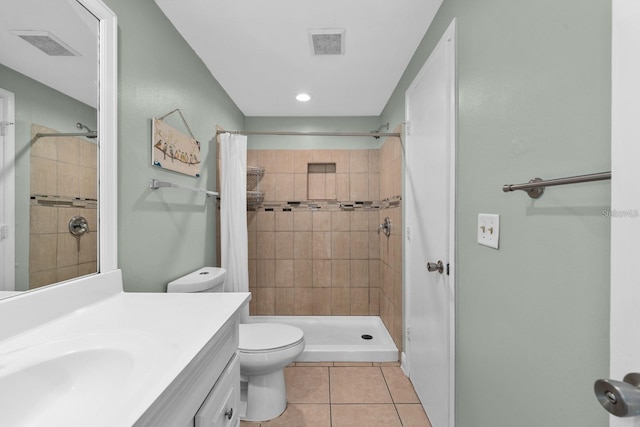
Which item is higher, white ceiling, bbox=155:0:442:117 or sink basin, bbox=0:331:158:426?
white ceiling, bbox=155:0:442:117

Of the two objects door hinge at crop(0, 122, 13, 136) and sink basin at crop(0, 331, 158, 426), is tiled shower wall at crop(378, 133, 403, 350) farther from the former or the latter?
door hinge at crop(0, 122, 13, 136)

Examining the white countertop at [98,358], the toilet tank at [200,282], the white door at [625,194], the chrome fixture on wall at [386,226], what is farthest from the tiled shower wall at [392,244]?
the white door at [625,194]

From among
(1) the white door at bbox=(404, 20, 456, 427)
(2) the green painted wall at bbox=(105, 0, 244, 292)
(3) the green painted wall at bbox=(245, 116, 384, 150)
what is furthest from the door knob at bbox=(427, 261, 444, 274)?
(3) the green painted wall at bbox=(245, 116, 384, 150)

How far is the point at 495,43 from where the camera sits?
101 centimetres

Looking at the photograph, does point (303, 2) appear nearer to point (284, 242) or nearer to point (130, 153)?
point (130, 153)

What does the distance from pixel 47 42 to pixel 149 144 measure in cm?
54

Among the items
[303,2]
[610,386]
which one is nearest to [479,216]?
[610,386]

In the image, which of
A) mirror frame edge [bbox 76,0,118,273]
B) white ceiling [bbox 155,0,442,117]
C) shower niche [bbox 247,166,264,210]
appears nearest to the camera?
mirror frame edge [bbox 76,0,118,273]

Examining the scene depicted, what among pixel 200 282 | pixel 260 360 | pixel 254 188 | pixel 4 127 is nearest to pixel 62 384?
pixel 4 127

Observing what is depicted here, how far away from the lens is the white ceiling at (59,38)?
77 centimetres

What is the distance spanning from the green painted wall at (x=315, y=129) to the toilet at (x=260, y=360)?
1686 mm

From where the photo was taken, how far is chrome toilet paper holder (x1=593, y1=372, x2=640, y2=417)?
388mm

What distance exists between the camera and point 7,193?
76 cm

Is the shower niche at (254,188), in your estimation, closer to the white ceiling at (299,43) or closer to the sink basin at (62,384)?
the white ceiling at (299,43)
